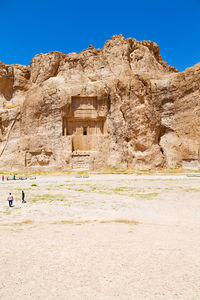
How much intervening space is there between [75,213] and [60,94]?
3296 centimetres

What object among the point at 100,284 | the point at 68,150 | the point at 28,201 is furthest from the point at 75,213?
the point at 68,150

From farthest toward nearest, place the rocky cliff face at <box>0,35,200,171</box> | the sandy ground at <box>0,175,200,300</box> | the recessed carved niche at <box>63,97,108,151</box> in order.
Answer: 1. the recessed carved niche at <box>63,97,108,151</box>
2. the rocky cliff face at <box>0,35,200,171</box>
3. the sandy ground at <box>0,175,200,300</box>

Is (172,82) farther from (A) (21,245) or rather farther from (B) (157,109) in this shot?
(A) (21,245)

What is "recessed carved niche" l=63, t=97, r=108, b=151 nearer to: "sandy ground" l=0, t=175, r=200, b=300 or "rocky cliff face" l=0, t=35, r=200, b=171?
"rocky cliff face" l=0, t=35, r=200, b=171

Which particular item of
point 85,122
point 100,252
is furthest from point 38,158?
point 100,252

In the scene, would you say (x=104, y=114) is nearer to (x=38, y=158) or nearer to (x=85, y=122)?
(x=85, y=122)

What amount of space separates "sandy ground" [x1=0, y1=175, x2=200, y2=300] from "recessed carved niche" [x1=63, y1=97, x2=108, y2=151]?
29482mm

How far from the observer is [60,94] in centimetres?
4259

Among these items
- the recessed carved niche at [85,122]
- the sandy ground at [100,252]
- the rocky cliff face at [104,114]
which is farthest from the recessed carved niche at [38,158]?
the sandy ground at [100,252]

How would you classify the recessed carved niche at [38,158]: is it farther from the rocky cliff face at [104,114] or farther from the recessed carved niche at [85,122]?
Answer: the recessed carved niche at [85,122]

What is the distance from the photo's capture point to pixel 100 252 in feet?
24.4

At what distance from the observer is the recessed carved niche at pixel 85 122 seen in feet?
141

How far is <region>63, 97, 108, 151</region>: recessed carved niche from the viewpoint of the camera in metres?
42.8

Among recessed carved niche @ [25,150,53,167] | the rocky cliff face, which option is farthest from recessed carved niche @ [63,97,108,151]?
recessed carved niche @ [25,150,53,167]
